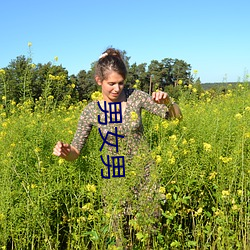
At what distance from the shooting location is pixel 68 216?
8.36 ft

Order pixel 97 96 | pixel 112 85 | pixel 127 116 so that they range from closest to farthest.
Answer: pixel 112 85 < pixel 127 116 < pixel 97 96

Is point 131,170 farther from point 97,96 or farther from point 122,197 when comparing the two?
point 97,96

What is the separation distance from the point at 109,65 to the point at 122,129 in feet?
1.30

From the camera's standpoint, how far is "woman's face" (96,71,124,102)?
7.46 ft

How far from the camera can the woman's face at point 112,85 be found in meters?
2.27

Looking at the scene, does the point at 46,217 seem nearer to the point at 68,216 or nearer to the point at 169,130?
the point at 68,216

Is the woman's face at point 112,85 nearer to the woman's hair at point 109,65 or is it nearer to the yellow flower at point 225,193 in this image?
the woman's hair at point 109,65

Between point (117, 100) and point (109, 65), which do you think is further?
point (117, 100)

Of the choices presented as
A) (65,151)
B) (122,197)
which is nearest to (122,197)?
(122,197)

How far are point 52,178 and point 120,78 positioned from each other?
750 millimetres

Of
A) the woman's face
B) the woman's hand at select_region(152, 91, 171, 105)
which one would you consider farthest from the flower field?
the woman's face

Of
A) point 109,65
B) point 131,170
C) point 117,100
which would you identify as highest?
point 109,65

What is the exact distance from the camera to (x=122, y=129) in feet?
7.65

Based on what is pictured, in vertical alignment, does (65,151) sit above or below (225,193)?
above
